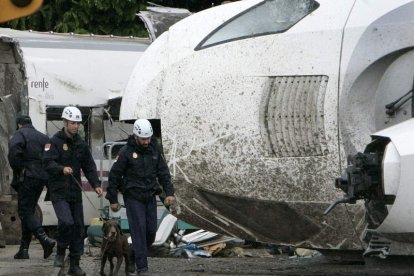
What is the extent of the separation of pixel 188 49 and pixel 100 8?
11.9 metres

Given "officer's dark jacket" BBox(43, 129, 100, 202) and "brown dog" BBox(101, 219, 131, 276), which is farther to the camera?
"brown dog" BBox(101, 219, 131, 276)

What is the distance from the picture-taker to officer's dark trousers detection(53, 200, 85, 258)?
14039 mm

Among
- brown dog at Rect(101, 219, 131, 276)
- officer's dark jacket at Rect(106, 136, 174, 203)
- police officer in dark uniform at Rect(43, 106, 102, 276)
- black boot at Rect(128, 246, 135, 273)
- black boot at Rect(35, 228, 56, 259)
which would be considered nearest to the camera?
officer's dark jacket at Rect(106, 136, 174, 203)

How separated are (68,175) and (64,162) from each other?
15 centimetres

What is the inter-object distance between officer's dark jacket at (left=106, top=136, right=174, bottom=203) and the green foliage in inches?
418

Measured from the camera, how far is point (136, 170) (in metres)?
13.9

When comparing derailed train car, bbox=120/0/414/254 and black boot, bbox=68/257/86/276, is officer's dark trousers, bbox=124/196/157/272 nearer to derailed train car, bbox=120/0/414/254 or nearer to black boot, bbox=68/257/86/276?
black boot, bbox=68/257/86/276

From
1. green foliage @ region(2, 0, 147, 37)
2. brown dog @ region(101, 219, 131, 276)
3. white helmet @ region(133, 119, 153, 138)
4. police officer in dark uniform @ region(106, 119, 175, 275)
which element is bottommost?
brown dog @ region(101, 219, 131, 276)

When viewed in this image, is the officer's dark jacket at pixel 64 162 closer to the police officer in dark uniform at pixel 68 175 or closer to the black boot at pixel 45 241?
the police officer in dark uniform at pixel 68 175

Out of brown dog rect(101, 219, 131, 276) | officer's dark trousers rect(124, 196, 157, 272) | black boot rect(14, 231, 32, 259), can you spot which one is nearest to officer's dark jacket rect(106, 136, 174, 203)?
officer's dark trousers rect(124, 196, 157, 272)

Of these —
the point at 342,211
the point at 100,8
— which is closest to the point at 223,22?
the point at 342,211

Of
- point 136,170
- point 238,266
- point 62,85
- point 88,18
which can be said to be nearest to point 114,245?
point 136,170

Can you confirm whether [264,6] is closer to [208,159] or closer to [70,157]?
[208,159]

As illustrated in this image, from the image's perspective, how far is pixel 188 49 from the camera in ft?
41.4
